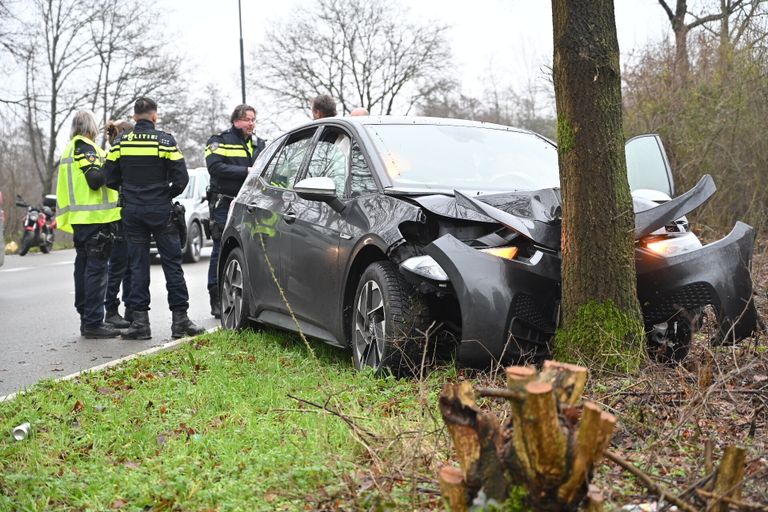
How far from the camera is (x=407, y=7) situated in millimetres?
47000

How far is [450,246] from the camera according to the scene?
472 cm

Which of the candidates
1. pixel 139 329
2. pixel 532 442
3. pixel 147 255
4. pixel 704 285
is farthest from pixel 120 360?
pixel 532 442

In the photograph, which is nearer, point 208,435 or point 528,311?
point 208,435

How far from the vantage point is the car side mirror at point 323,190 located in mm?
5840

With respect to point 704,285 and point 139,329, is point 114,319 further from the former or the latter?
point 704,285

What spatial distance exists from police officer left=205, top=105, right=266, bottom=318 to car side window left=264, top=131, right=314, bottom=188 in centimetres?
182

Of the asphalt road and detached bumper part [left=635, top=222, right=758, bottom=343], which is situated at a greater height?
detached bumper part [left=635, top=222, right=758, bottom=343]

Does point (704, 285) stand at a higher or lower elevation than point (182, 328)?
higher

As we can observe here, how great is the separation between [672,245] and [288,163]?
318cm

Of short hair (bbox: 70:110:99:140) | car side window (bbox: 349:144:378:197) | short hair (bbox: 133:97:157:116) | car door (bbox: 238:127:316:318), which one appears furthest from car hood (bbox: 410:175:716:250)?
short hair (bbox: 70:110:99:140)

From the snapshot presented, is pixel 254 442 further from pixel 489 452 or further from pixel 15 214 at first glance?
pixel 15 214

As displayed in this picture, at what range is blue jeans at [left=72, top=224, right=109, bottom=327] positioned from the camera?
8617 millimetres

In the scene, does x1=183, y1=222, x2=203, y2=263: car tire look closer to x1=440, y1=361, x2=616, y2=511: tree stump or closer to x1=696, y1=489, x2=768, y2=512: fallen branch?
x1=440, y1=361, x2=616, y2=511: tree stump

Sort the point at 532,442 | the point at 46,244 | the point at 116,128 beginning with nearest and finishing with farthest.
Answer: the point at 532,442
the point at 116,128
the point at 46,244
